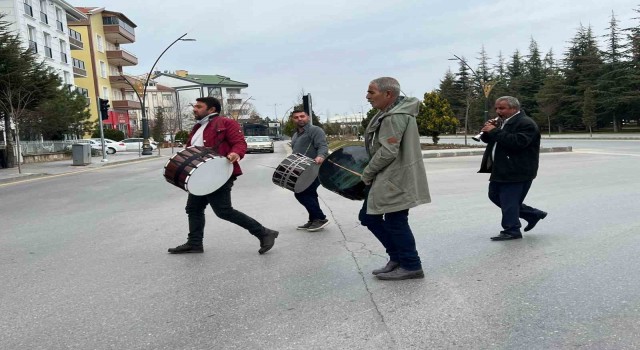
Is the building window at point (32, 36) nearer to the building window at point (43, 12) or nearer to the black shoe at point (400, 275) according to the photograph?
the building window at point (43, 12)

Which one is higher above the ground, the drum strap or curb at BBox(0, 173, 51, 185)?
the drum strap

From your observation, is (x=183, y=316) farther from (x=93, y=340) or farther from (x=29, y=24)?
(x=29, y=24)

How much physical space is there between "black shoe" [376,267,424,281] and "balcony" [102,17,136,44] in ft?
204

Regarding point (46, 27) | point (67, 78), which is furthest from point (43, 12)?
point (67, 78)

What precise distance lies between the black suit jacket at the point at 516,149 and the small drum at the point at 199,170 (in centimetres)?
269

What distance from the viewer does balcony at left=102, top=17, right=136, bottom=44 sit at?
59.1 m

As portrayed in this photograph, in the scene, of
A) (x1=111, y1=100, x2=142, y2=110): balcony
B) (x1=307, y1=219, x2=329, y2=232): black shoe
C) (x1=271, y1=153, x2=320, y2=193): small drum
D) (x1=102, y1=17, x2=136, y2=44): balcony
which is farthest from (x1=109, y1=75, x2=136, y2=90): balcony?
(x1=271, y1=153, x2=320, y2=193): small drum

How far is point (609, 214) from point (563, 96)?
52.5 meters

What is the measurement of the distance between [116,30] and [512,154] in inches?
2437

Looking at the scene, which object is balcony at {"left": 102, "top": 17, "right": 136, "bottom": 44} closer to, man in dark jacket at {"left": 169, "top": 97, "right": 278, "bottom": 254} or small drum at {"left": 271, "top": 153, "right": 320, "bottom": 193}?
small drum at {"left": 271, "top": 153, "right": 320, "bottom": 193}

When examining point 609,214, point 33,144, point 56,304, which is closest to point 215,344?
point 56,304

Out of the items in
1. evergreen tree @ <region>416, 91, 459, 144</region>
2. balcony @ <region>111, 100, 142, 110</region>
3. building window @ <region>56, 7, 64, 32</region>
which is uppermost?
building window @ <region>56, 7, 64, 32</region>

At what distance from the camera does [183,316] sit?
144 inches

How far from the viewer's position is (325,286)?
423cm
